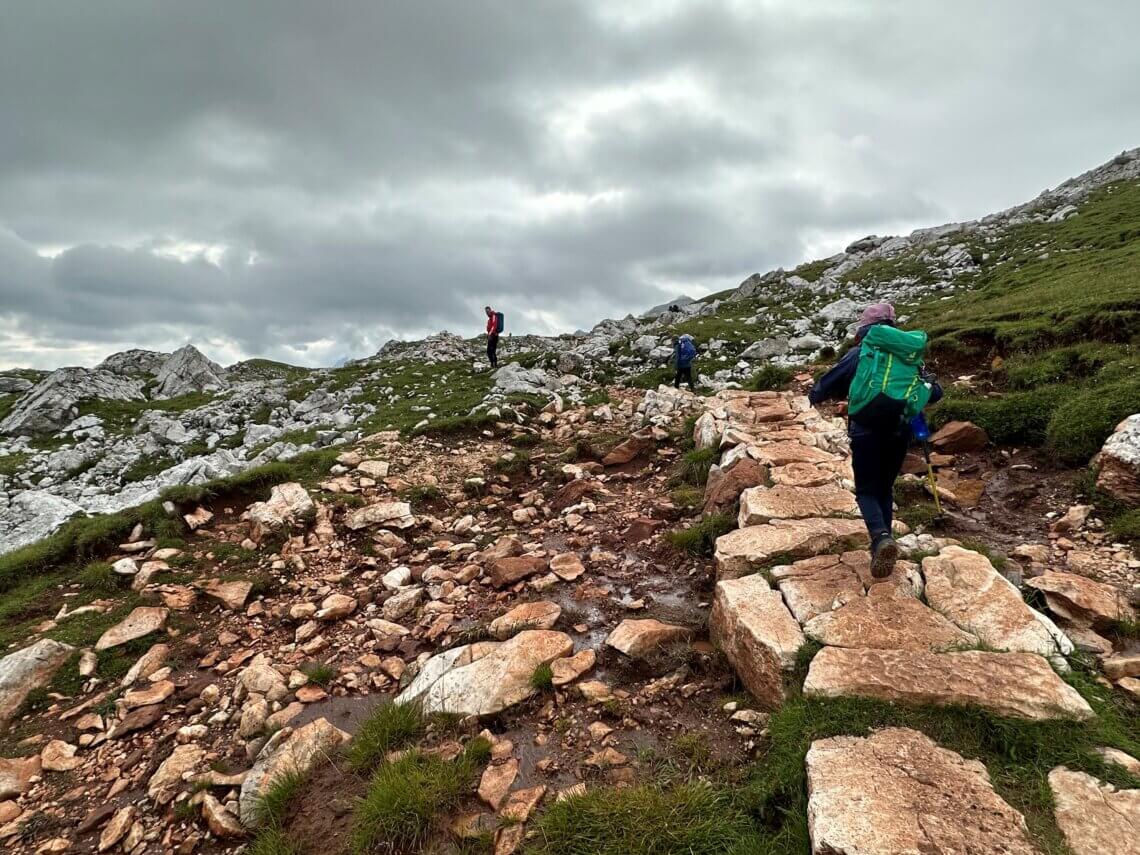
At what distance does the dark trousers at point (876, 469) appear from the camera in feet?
19.5

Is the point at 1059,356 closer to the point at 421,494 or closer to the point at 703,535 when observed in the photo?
the point at 703,535

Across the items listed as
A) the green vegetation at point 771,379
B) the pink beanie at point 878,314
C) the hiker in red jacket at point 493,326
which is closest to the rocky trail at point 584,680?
the pink beanie at point 878,314

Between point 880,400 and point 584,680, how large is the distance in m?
4.47

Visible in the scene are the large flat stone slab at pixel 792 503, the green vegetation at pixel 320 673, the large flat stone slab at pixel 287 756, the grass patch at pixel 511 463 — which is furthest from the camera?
the grass patch at pixel 511 463

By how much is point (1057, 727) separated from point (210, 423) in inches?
1308

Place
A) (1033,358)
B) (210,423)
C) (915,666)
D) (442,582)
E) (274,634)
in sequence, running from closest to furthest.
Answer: (915,666)
(274,634)
(442,582)
(1033,358)
(210,423)

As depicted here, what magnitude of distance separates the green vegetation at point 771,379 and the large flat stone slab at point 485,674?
45.9 ft

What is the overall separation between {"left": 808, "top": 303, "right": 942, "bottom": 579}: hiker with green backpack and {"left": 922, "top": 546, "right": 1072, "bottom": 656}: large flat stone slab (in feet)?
1.96

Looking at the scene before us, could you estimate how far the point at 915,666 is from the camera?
447 centimetres

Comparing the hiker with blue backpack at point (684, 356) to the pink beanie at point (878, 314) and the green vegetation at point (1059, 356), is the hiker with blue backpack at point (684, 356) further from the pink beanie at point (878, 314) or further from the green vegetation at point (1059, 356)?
the pink beanie at point (878, 314)

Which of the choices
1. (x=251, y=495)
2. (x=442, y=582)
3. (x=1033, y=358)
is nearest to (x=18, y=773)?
(x=442, y=582)

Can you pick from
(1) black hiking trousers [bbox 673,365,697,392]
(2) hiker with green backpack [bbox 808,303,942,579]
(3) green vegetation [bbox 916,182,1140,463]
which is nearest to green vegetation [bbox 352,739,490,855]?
Answer: (2) hiker with green backpack [bbox 808,303,942,579]

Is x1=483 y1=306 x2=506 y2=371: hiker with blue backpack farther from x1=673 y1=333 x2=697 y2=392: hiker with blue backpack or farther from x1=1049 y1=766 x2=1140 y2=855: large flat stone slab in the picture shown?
x1=1049 y1=766 x2=1140 y2=855: large flat stone slab

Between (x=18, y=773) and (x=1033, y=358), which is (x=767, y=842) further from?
(x=1033, y=358)
